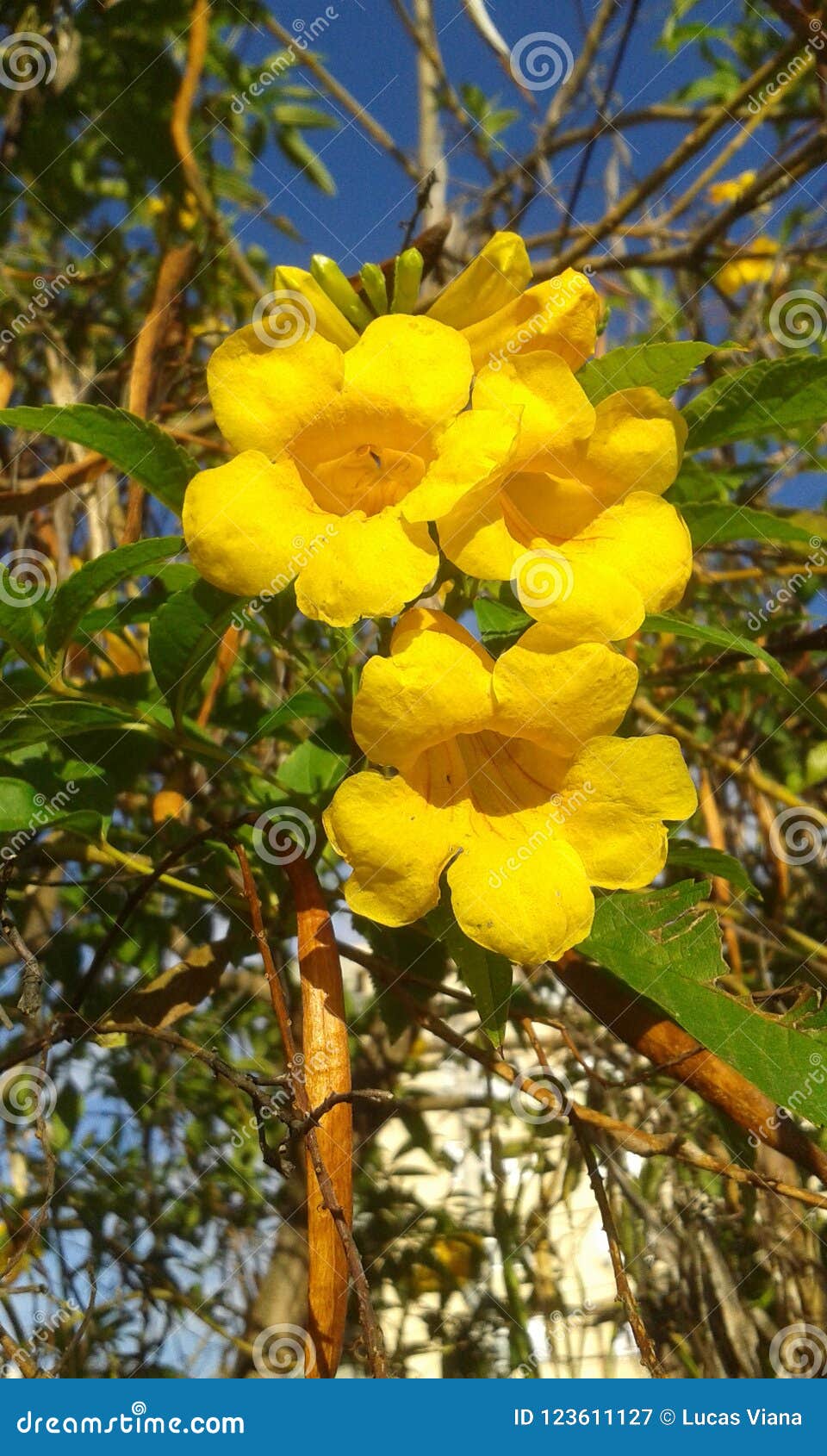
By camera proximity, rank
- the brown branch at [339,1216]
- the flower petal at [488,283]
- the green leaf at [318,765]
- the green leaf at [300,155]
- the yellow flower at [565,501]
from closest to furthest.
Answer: the brown branch at [339,1216], the yellow flower at [565,501], the flower petal at [488,283], the green leaf at [318,765], the green leaf at [300,155]

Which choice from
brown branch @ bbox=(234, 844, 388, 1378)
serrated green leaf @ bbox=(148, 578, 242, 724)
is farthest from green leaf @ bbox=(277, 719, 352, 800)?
brown branch @ bbox=(234, 844, 388, 1378)

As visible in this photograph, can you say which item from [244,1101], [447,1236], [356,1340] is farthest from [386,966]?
[447,1236]

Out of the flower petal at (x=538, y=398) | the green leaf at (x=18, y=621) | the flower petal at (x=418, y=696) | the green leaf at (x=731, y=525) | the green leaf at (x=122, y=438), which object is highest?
the green leaf at (x=731, y=525)

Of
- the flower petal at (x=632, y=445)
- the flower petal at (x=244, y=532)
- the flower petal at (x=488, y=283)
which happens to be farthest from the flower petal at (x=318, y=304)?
the flower petal at (x=632, y=445)

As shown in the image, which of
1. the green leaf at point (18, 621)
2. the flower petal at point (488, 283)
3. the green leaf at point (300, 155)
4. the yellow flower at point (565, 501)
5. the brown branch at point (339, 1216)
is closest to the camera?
the brown branch at point (339, 1216)

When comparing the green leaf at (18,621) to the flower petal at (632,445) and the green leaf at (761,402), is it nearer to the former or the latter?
the flower petal at (632,445)

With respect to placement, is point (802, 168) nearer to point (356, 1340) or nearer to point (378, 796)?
point (378, 796)

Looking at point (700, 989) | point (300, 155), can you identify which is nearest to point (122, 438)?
point (700, 989)
